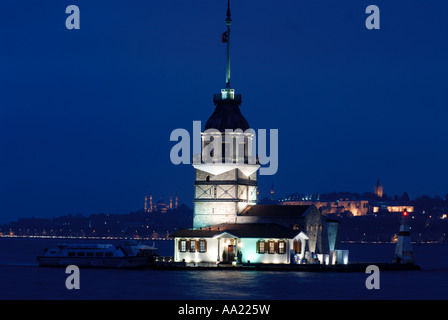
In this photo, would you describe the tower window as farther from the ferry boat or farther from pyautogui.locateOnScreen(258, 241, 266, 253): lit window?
the ferry boat

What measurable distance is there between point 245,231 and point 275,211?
3.81 meters

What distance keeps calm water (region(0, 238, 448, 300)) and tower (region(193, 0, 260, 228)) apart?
8020mm

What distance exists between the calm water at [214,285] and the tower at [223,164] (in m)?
8.02

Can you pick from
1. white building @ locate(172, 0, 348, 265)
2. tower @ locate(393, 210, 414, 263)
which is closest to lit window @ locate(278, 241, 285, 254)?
white building @ locate(172, 0, 348, 265)

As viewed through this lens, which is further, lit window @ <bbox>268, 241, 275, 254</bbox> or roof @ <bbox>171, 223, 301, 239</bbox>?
roof @ <bbox>171, 223, 301, 239</bbox>

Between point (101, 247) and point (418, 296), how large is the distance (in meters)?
29.6

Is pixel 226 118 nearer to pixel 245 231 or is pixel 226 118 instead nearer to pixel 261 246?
pixel 245 231

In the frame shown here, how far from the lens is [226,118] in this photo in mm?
87688

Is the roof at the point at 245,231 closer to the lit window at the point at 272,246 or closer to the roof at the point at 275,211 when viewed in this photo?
the lit window at the point at 272,246

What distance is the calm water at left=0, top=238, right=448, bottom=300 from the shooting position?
212ft

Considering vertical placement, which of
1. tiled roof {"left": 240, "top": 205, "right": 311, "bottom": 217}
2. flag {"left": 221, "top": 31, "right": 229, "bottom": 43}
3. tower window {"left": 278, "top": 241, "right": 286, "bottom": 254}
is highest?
flag {"left": 221, "top": 31, "right": 229, "bottom": 43}

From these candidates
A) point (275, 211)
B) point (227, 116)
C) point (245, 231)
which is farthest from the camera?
point (227, 116)

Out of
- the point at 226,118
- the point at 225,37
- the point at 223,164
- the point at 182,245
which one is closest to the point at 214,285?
the point at 182,245
